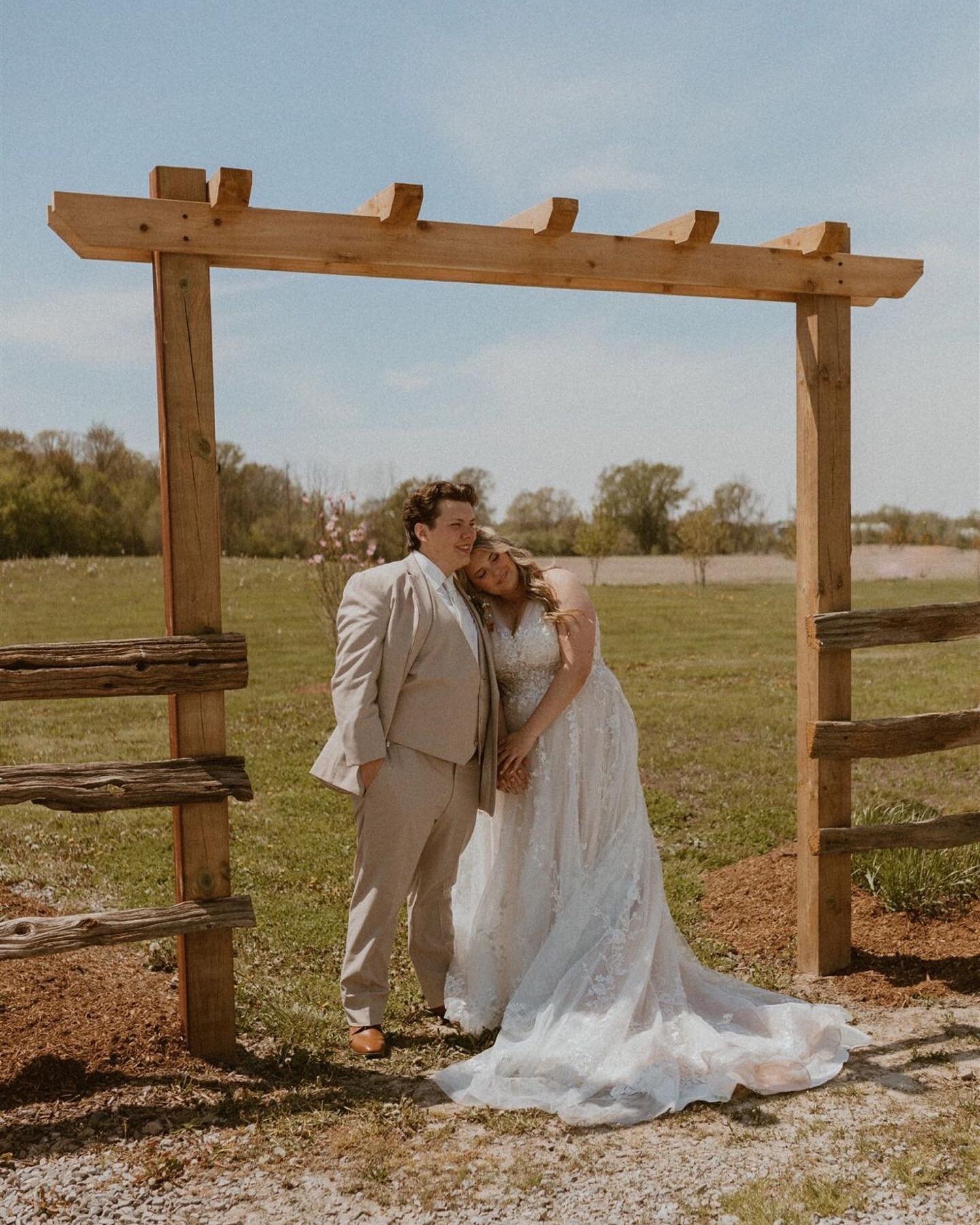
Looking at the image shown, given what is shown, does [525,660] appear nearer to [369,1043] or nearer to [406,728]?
[406,728]

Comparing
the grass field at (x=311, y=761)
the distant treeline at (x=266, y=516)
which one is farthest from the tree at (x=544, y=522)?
the grass field at (x=311, y=761)

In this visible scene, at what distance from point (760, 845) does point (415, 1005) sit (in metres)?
3.69

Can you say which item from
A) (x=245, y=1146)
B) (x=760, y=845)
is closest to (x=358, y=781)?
(x=245, y=1146)

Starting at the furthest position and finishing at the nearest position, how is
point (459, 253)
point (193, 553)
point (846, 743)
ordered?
point (846, 743)
point (459, 253)
point (193, 553)

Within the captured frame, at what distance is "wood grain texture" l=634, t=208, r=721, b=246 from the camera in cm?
509

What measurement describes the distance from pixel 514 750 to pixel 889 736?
1.90m

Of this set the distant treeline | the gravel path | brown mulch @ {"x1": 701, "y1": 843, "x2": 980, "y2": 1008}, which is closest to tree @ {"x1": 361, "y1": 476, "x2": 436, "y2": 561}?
the distant treeline

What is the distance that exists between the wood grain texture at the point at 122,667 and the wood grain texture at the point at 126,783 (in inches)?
11.3

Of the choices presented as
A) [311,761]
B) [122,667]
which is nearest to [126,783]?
[122,667]

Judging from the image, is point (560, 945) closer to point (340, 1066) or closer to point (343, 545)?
point (340, 1066)

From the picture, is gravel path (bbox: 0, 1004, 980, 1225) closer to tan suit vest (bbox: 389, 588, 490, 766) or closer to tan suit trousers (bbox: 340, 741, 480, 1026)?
tan suit trousers (bbox: 340, 741, 480, 1026)

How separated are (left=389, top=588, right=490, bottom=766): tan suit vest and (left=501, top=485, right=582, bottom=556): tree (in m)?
29.9

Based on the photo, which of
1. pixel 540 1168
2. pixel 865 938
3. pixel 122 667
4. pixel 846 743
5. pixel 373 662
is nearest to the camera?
pixel 540 1168

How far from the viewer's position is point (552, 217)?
4.84 m
